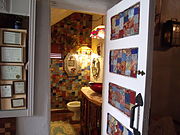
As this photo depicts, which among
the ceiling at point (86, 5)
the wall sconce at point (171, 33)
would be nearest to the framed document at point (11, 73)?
the ceiling at point (86, 5)

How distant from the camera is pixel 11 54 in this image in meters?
1.25

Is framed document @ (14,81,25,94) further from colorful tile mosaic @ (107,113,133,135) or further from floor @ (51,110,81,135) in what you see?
floor @ (51,110,81,135)

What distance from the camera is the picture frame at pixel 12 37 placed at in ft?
4.06

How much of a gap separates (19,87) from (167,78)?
1802 mm

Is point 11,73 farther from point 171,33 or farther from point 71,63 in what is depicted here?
point 71,63

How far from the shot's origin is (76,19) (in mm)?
3809

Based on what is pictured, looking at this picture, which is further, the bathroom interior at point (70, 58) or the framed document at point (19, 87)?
the bathroom interior at point (70, 58)

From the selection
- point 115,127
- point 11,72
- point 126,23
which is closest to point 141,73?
point 126,23

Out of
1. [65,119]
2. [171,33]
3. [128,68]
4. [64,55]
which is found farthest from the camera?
[64,55]

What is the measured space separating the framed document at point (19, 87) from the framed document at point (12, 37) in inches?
14.3

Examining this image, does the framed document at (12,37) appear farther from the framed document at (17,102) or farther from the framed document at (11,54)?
the framed document at (17,102)

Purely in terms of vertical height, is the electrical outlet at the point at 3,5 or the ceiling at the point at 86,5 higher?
the ceiling at the point at 86,5

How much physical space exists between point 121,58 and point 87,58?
266 centimetres

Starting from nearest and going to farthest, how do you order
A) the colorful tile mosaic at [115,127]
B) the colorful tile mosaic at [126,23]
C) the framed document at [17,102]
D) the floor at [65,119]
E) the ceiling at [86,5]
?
the colorful tile mosaic at [126,23]
the colorful tile mosaic at [115,127]
the framed document at [17,102]
the ceiling at [86,5]
the floor at [65,119]
